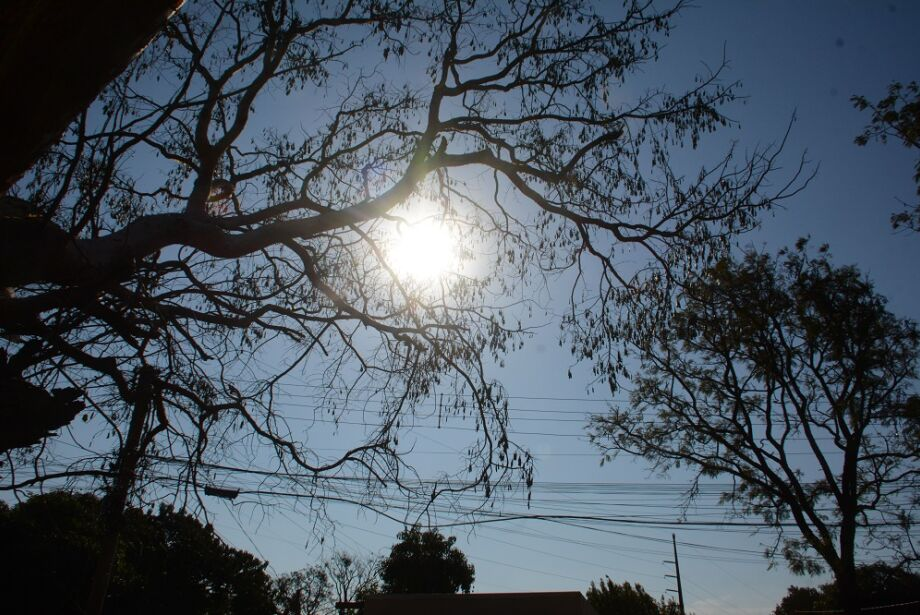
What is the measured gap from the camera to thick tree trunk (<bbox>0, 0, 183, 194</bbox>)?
2.08m

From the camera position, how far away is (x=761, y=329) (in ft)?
55.5

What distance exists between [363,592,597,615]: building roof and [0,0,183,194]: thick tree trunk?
63.2ft

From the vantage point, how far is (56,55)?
2242mm

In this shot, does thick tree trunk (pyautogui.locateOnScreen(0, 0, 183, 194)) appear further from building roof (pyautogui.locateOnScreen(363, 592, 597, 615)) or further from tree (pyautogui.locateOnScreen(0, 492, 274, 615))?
building roof (pyautogui.locateOnScreen(363, 592, 597, 615))

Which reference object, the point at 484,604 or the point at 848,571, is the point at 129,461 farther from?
the point at 848,571

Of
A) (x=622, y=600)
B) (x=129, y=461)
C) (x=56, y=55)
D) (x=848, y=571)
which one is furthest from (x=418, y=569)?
(x=56, y=55)

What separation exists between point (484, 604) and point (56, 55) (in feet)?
65.1

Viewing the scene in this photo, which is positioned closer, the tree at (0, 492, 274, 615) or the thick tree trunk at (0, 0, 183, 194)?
the thick tree trunk at (0, 0, 183, 194)

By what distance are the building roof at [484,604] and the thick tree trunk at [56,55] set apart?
63.2 ft

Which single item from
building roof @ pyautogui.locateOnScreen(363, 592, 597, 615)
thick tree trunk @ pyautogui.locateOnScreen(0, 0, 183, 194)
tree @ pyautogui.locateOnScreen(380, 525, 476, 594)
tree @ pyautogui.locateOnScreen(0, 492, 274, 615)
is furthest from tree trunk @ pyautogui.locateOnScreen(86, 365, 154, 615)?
tree @ pyautogui.locateOnScreen(380, 525, 476, 594)

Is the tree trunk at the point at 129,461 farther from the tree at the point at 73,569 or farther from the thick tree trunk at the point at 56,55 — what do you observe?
the tree at the point at 73,569

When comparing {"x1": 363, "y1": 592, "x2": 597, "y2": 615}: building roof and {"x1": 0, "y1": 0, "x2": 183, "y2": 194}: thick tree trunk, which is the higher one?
{"x1": 0, "y1": 0, "x2": 183, "y2": 194}: thick tree trunk

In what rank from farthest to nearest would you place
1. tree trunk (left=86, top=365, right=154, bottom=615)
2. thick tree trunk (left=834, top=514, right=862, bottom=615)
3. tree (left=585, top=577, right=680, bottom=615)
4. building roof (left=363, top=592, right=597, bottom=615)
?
tree (left=585, top=577, right=680, bottom=615) < building roof (left=363, top=592, right=597, bottom=615) < thick tree trunk (left=834, top=514, right=862, bottom=615) < tree trunk (left=86, top=365, right=154, bottom=615)

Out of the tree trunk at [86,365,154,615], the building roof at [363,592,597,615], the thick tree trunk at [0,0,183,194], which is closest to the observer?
the thick tree trunk at [0,0,183,194]
